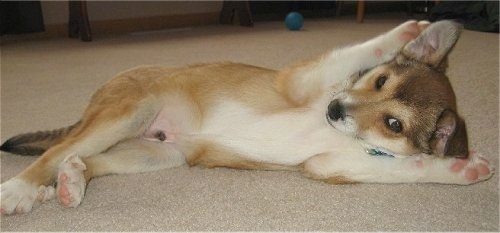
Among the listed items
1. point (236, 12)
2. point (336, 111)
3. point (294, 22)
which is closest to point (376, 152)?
point (336, 111)

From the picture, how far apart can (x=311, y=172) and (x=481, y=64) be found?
2.88 m

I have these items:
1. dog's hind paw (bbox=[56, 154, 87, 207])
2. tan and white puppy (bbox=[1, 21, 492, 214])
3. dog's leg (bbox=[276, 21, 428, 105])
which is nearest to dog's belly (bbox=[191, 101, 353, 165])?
tan and white puppy (bbox=[1, 21, 492, 214])

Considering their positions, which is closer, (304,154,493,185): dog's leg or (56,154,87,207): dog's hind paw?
(56,154,87,207): dog's hind paw

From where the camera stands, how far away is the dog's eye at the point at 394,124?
197cm

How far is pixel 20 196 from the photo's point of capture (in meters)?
1.74

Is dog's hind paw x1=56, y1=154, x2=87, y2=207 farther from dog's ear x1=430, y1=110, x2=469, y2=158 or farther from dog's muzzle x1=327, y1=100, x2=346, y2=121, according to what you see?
dog's ear x1=430, y1=110, x2=469, y2=158

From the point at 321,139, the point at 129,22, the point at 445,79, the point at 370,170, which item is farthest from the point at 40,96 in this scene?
the point at 129,22

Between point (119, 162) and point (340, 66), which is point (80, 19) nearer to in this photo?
point (119, 162)

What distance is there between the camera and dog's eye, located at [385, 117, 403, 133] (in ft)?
6.47

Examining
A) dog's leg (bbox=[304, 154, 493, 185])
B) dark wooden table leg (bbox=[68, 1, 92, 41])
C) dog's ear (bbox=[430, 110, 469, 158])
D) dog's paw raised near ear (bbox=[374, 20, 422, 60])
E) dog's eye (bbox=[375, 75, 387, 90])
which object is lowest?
dark wooden table leg (bbox=[68, 1, 92, 41])

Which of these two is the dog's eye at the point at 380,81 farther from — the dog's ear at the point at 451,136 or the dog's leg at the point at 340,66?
the dog's ear at the point at 451,136

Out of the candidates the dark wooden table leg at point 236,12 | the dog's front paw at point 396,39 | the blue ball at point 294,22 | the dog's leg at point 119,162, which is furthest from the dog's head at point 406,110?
the dark wooden table leg at point 236,12

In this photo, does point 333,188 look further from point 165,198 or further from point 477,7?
point 477,7

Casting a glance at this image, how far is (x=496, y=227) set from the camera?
5.41 feet
